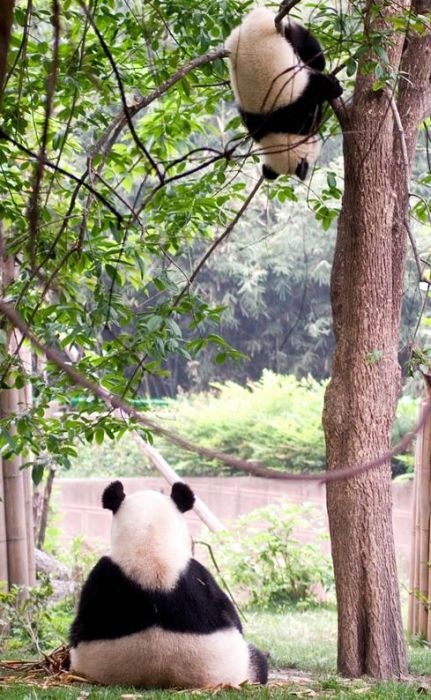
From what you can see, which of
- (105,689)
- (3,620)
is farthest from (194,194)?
(3,620)

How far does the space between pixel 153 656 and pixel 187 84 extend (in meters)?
2.33

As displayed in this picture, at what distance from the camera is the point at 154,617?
3.39 metres

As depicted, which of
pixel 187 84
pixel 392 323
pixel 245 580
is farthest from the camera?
pixel 245 580

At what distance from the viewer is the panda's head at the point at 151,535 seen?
3428 millimetres

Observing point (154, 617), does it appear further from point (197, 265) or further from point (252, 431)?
point (252, 431)

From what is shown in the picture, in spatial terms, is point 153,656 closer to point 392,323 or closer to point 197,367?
point 392,323

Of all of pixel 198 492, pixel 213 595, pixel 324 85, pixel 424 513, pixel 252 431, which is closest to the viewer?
pixel 213 595

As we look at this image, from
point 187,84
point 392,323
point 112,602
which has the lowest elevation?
point 112,602

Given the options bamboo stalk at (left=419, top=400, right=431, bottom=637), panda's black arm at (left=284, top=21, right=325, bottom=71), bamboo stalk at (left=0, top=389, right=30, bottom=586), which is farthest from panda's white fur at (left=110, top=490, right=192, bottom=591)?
bamboo stalk at (left=419, top=400, right=431, bottom=637)

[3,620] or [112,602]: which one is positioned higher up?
[112,602]

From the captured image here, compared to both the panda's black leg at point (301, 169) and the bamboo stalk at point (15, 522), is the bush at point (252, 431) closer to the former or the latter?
the bamboo stalk at point (15, 522)

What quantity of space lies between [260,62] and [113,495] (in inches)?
73.6

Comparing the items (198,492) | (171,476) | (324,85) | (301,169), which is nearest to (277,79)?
(324,85)

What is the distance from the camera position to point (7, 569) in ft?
19.8
